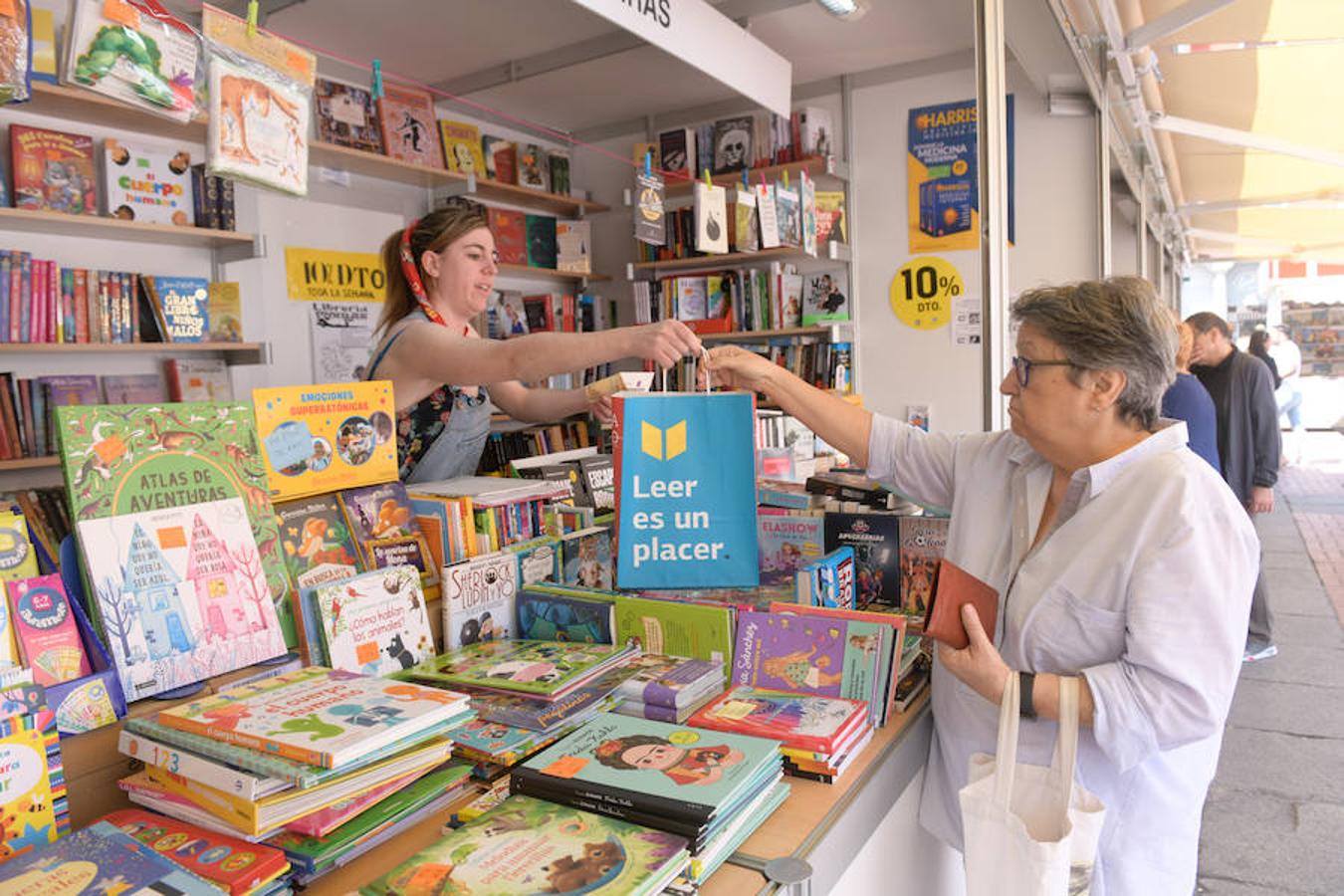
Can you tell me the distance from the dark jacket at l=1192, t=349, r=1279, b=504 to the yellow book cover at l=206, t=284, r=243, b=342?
5.06 meters

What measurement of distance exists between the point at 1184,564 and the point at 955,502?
486 millimetres

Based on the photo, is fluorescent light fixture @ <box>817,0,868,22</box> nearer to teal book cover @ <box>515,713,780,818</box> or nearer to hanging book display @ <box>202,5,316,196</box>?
hanging book display @ <box>202,5,316,196</box>

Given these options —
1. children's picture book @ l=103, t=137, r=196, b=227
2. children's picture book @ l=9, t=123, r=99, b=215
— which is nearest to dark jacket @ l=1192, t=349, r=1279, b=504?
children's picture book @ l=103, t=137, r=196, b=227

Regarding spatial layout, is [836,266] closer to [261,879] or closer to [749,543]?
[749,543]

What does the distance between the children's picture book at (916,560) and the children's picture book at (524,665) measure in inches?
24.9

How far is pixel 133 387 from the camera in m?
3.79

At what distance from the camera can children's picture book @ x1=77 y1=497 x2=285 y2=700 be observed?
3.99 ft

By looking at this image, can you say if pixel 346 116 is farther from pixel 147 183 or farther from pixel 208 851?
pixel 208 851

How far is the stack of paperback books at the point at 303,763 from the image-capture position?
104cm

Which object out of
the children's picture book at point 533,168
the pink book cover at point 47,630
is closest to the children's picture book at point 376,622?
the pink book cover at point 47,630

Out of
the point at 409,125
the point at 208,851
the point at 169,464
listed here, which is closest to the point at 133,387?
the point at 409,125

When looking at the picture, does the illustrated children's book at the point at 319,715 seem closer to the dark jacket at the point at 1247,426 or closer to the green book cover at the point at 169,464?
the green book cover at the point at 169,464

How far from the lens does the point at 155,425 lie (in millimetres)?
1341

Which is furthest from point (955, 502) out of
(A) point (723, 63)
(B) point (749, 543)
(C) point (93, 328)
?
(C) point (93, 328)
